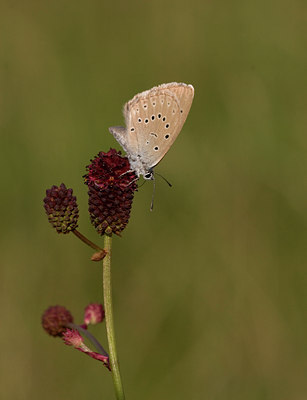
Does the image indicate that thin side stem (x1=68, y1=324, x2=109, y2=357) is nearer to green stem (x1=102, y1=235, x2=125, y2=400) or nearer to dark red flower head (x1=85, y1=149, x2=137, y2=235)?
green stem (x1=102, y1=235, x2=125, y2=400)

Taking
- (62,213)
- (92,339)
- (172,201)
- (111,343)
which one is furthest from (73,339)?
(172,201)

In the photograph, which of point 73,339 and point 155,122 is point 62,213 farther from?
point 155,122

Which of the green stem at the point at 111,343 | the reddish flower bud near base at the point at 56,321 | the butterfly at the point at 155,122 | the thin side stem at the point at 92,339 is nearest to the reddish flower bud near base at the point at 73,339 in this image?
the thin side stem at the point at 92,339

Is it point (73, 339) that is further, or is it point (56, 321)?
point (56, 321)

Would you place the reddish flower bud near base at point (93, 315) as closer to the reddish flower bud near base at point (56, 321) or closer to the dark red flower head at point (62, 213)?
the reddish flower bud near base at point (56, 321)

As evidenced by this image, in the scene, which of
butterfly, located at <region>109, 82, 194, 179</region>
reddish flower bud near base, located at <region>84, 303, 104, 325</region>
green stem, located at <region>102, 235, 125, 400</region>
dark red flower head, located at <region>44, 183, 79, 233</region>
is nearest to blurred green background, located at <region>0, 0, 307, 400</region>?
reddish flower bud near base, located at <region>84, 303, 104, 325</region>
